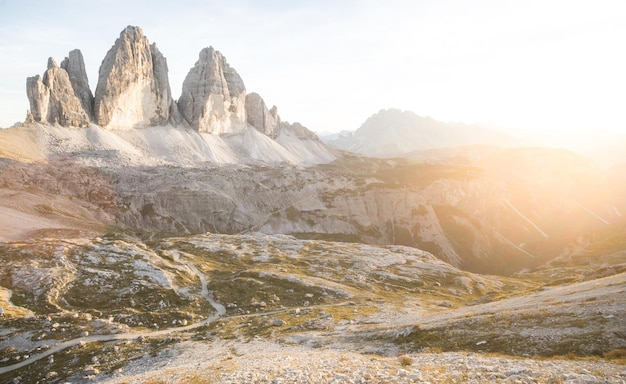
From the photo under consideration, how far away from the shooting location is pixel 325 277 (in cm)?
11744

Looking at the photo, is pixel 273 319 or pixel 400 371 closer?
pixel 400 371

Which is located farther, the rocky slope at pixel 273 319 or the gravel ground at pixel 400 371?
the rocky slope at pixel 273 319

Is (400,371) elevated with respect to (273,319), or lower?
elevated

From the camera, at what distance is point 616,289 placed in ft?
155

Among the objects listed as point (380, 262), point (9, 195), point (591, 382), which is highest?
point (9, 195)

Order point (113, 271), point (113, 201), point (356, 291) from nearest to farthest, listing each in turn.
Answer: point (113, 271) < point (356, 291) < point (113, 201)

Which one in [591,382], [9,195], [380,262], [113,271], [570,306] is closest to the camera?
[591,382]

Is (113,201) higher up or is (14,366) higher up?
(113,201)

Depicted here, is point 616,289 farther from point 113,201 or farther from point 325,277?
point 113,201

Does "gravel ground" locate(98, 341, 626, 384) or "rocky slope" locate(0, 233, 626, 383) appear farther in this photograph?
"rocky slope" locate(0, 233, 626, 383)

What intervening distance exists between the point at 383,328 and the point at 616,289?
29462 mm

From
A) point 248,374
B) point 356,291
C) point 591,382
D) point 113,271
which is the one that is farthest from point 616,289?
point 113,271

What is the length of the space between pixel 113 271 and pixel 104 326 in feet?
100.0

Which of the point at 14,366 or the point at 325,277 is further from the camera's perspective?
the point at 325,277
